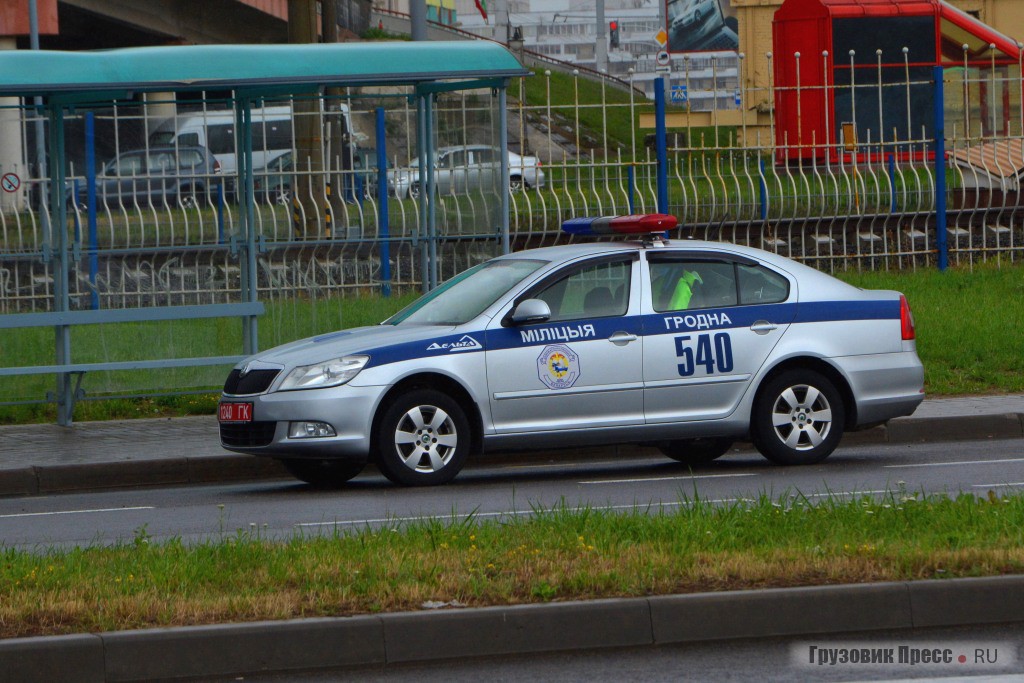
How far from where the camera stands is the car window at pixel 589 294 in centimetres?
1034

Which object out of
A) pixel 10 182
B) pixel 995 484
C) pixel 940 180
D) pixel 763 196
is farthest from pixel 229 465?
pixel 940 180

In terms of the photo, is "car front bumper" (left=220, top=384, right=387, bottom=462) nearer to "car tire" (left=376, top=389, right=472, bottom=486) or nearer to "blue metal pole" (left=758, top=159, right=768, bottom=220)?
"car tire" (left=376, top=389, right=472, bottom=486)

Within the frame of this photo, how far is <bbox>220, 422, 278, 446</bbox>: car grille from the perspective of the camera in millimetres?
9977

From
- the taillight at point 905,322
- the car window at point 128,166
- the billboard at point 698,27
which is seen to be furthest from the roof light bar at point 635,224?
the billboard at point 698,27

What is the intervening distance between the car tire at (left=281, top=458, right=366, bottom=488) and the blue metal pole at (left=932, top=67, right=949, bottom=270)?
992 centimetres

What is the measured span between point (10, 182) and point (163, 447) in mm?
3902

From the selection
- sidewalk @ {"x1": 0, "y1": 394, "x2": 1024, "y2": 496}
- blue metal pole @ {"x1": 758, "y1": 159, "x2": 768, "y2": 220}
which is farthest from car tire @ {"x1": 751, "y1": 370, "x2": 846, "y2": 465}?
blue metal pole @ {"x1": 758, "y1": 159, "x2": 768, "y2": 220}

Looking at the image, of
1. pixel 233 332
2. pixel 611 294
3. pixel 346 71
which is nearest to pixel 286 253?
pixel 233 332

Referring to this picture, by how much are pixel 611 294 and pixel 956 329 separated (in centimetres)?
598

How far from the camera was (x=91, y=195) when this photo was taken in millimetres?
14484

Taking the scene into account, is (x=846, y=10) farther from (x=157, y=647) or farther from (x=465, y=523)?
(x=157, y=647)

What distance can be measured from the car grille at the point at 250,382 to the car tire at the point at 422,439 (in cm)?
78

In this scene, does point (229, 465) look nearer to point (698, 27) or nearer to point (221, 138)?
point (221, 138)

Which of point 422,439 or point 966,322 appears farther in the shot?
point 966,322
